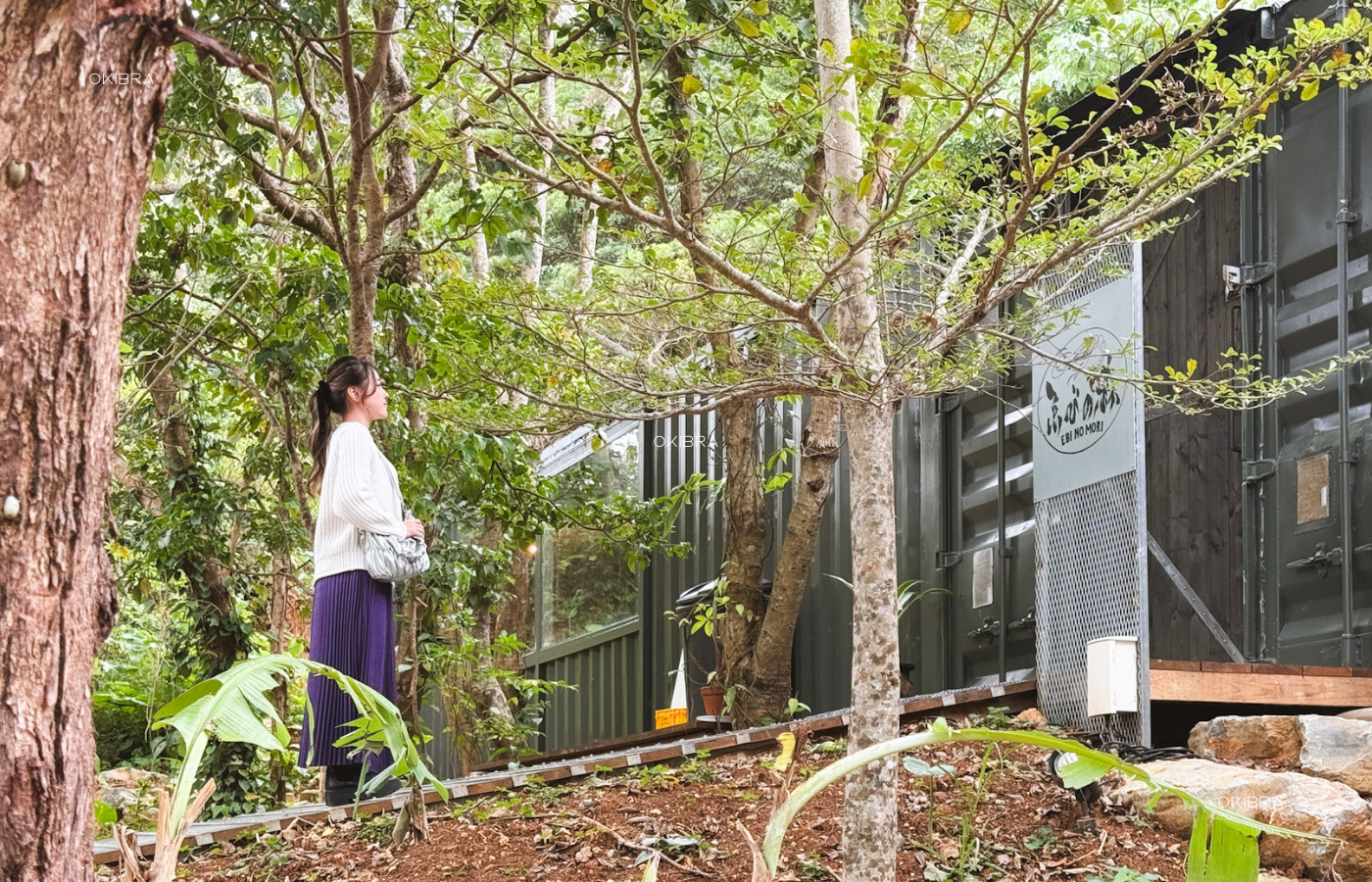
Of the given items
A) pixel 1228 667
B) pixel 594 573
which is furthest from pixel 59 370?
pixel 594 573

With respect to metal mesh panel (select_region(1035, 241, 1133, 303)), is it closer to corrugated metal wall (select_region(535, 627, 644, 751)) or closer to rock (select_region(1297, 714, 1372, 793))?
rock (select_region(1297, 714, 1372, 793))

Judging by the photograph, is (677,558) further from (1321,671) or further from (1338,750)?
(1338,750)

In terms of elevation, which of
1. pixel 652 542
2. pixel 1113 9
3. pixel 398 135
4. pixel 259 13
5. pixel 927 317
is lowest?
pixel 652 542

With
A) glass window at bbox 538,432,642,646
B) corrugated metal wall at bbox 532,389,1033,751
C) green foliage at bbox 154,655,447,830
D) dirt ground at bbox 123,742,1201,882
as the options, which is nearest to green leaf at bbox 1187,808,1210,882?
green foliage at bbox 154,655,447,830

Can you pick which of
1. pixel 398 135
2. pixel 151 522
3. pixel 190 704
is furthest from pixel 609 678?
pixel 190 704

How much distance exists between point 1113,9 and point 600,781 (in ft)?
12.8

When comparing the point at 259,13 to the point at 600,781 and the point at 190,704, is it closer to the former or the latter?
the point at 600,781

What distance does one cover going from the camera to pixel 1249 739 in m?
5.03

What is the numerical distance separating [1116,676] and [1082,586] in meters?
0.56

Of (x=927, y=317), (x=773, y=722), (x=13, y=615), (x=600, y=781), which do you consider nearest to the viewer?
(x=13, y=615)

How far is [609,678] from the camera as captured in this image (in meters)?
10.9

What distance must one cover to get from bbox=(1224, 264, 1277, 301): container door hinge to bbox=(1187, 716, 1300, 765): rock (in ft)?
6.80

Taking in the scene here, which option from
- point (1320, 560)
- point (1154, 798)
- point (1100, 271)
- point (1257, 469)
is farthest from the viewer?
point (1257, 469)

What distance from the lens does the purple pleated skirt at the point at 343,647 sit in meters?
4.29
